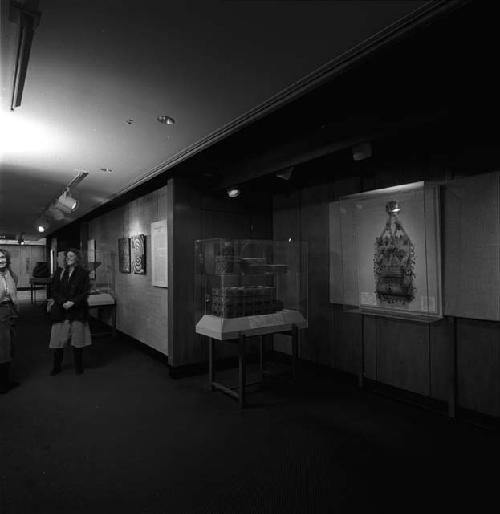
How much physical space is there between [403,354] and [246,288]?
5.68ft

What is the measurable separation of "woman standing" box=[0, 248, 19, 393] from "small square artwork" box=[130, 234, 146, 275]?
1.87m

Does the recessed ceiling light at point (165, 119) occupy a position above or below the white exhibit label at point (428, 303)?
above

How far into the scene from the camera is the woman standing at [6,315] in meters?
3.83

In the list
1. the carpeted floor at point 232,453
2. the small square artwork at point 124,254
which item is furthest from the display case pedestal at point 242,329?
the small square artwork at point 124,254

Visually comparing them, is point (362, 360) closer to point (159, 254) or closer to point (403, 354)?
point (403, 354)

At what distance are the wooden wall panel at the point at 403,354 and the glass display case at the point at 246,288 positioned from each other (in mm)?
881

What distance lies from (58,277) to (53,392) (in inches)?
58.1

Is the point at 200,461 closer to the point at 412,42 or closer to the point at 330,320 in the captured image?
the point at 330,320

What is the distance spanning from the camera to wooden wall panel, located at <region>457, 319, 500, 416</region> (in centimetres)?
296

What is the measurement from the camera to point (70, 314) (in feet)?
14.9

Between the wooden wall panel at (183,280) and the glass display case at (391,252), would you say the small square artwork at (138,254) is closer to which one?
the wooden wall panel at (183,280)

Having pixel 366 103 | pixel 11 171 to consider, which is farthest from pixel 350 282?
pixel 11 171

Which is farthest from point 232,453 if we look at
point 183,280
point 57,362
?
point 57,362

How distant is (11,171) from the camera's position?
443cm
